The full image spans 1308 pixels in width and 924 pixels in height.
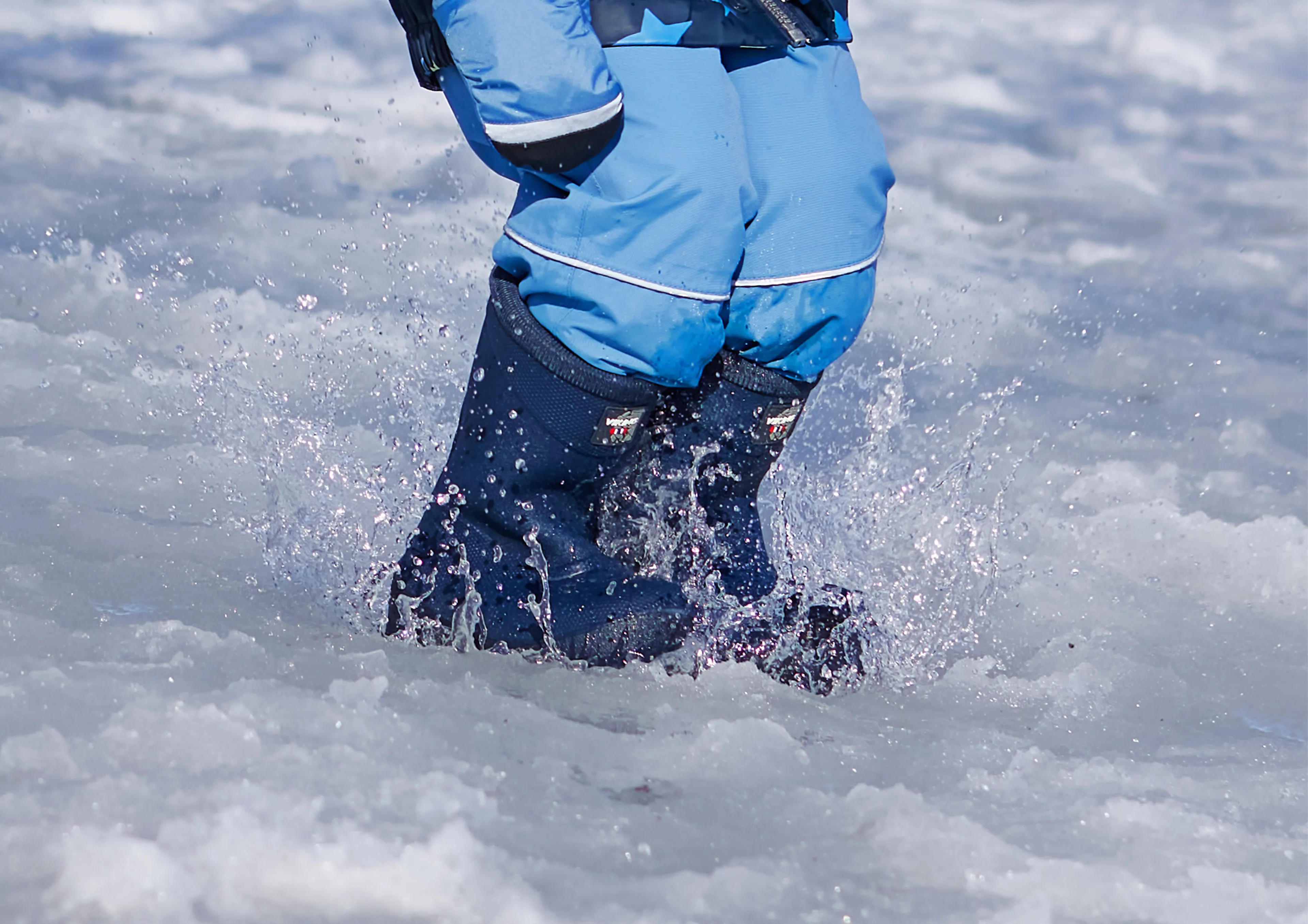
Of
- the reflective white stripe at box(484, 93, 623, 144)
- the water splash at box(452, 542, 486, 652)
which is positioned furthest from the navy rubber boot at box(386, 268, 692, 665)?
the reflective white stripe at box(484, 93, 623, 144)

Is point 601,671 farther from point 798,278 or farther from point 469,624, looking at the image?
point 798,278

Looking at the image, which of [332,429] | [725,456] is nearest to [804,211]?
[725,456]

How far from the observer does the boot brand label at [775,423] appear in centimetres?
183

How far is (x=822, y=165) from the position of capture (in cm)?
173

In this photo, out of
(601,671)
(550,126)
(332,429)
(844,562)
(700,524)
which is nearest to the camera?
(550,126)

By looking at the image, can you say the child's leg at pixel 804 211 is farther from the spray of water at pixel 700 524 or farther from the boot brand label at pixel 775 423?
the spray of water at pixel 700 524

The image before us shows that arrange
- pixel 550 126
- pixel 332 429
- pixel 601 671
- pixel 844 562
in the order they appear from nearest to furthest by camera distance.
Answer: pixel 550 126 < pixel 601 671 < pixel 844 562 < pixel 332 429

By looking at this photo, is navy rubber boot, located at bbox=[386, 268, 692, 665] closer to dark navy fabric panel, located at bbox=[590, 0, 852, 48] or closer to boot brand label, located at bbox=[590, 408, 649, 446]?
boot brand label, located at bbox=[590, 408, 649, 446]

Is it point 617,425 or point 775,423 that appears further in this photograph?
point 775,423

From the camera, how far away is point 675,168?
61.8 inches

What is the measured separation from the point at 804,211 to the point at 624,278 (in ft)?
0.92

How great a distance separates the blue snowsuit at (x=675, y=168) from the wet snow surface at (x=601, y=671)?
1.38 ft

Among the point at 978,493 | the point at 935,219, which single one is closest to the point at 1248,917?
the point at 978,493

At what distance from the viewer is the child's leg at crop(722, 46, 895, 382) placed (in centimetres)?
171
